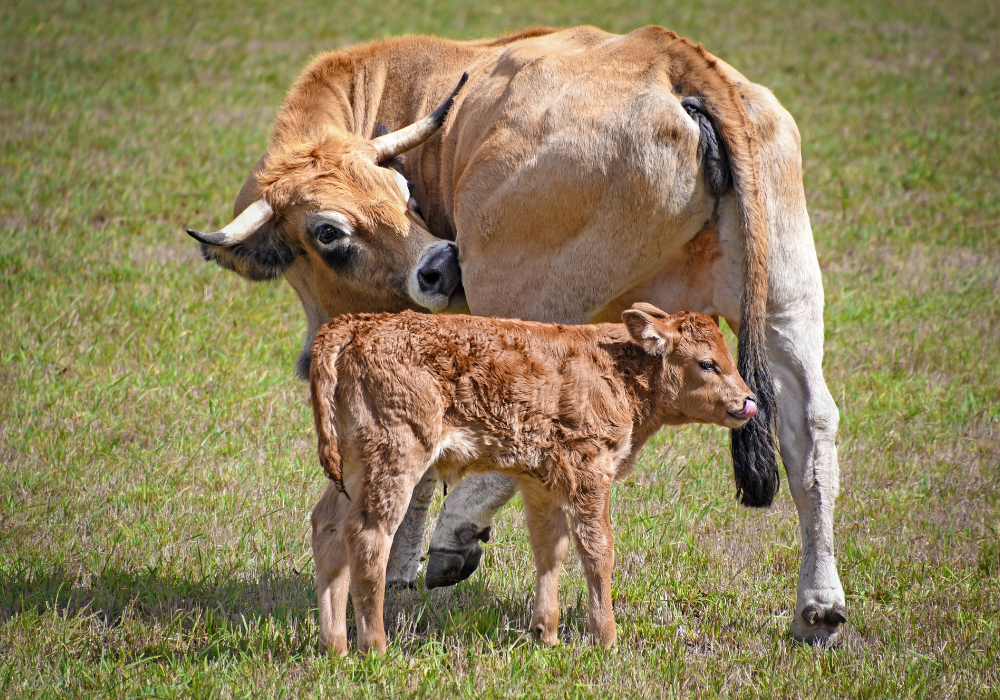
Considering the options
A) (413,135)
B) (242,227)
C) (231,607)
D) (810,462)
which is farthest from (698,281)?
(231,607)

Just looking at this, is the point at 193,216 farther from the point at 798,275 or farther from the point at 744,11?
the point at 744,11

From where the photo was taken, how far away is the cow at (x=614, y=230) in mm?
4238

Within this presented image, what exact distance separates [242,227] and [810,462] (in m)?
3.19

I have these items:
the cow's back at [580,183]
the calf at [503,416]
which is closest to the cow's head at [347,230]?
the cow's back at [580,183]

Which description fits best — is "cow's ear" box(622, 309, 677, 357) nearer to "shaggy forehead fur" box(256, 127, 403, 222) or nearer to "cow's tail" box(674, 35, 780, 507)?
"cow's tail" box(674, 35, 780, 507)

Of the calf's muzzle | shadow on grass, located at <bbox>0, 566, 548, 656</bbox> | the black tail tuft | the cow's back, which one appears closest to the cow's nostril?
the cow's back

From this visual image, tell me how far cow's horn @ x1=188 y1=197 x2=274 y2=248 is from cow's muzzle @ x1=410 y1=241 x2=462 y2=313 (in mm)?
946

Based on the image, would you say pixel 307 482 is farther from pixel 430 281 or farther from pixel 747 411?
pixel 747 411

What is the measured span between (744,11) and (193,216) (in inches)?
545

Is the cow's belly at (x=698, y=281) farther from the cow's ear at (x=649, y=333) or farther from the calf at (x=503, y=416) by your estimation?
the cow's ear at (x=649, y=333)

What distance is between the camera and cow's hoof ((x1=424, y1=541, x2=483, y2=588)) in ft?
15.2

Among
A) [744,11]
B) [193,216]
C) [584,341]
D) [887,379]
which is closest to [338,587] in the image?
[584,341]

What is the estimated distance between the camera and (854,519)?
5305 millimetres

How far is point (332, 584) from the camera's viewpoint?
12.8 feet
